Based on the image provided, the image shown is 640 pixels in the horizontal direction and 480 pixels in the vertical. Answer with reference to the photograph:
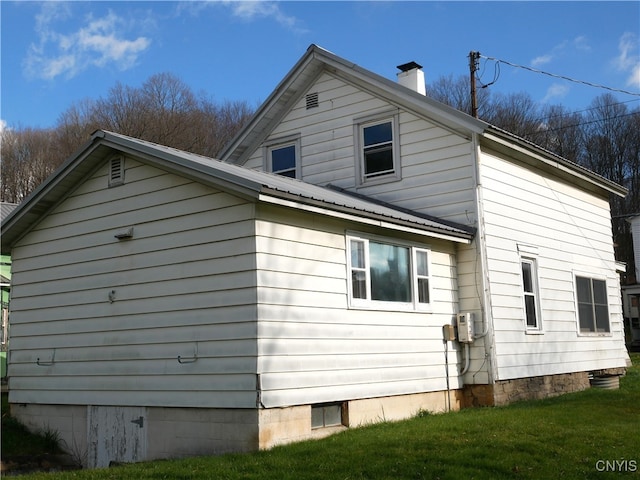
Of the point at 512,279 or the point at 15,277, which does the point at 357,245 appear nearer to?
the point at 512,279

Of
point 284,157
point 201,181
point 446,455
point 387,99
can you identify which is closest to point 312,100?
point 284,157

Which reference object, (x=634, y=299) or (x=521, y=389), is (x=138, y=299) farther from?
(x=634, y=299)

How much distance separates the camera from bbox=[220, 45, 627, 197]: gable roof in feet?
47.2

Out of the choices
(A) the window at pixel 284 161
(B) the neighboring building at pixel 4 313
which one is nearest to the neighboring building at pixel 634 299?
(A) the window at pixel 284 161

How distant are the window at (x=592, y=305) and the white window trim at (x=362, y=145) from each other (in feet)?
18.6

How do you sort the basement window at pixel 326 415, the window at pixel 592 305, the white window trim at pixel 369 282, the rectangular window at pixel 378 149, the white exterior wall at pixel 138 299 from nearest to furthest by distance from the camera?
the white exterior wall at pixel 138 299 < the basement window at pixel 326 415 < the white window trim at pixel 369 282 < the rectangular window at pixel 378 149 < the window at pixel 592 305

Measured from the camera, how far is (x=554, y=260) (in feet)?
54.5

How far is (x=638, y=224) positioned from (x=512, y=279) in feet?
101

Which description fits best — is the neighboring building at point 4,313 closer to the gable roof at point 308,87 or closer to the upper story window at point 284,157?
the gable roof at point 308,87

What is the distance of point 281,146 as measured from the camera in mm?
17500

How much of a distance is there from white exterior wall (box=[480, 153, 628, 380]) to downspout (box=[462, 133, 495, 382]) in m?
0.17

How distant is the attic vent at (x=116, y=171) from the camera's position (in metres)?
12.0

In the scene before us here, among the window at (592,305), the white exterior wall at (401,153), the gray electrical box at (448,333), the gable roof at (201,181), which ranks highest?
the white exterior wall at (401,153)

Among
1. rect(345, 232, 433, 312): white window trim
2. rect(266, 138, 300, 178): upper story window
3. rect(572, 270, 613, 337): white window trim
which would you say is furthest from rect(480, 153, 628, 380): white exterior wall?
rect(266, 138, 300, 178): upper story window
